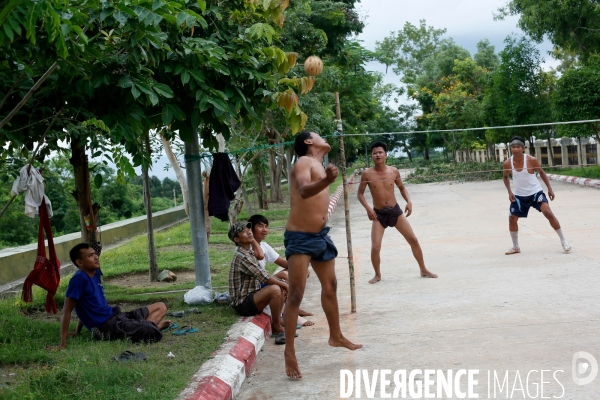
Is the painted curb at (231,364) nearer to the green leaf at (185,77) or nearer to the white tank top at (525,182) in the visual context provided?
the green leaf at (185,77)

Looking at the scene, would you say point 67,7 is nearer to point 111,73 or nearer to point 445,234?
point 111,73

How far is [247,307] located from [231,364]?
1.64m

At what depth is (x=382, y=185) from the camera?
931 cm

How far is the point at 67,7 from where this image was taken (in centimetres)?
408

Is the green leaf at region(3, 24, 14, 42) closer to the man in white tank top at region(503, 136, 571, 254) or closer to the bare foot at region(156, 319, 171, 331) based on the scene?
the bare foot at region(156, 319, 171, 331)

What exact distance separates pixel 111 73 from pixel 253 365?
9.14 ft

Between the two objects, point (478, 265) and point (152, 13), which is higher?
point (152, 13)

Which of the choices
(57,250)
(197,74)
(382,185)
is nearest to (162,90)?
(197,74)

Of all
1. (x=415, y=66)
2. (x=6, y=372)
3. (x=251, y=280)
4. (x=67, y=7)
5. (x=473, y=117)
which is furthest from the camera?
(x=415, y=66)

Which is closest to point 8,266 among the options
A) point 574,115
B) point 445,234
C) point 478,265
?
point 478,265

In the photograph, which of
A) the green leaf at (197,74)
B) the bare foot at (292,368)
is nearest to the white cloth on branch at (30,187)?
the green leaf at (197,74)

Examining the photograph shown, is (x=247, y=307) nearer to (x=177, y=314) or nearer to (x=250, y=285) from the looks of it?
(x=250, y=285)

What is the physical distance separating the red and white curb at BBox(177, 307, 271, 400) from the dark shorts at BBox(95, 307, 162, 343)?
0.67m

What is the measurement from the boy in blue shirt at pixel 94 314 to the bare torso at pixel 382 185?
3774 mm
